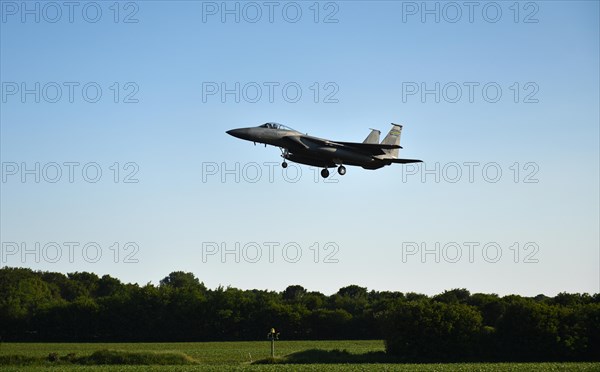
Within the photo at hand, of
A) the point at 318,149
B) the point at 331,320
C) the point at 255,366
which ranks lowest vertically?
the point at 255,366

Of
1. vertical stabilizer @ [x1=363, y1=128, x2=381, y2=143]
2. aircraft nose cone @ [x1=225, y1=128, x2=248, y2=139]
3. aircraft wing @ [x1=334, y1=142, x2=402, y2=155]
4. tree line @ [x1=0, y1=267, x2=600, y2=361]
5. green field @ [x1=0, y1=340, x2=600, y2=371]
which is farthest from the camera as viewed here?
tree line @ [x1=0, y1=267, x2=600, y2=361]

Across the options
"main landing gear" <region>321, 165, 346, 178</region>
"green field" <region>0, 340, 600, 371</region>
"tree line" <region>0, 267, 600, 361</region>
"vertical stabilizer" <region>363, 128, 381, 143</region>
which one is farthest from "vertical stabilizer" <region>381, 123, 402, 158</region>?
"green field" <region>0, 340, 600, 371</region>

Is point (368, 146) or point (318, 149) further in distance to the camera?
point (368, 146)

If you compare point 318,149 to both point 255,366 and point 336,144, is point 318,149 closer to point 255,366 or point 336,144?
point 336,144

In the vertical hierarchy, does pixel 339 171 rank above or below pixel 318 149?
below

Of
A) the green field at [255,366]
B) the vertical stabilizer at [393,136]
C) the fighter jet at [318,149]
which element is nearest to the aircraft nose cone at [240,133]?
the fighter jet at [318,149]

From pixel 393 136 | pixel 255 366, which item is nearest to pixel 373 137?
pixel 393 136

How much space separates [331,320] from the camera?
109 metres

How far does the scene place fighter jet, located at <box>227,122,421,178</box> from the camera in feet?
178

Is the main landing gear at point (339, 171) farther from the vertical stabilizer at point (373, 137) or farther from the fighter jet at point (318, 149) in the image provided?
the vertical stabilizer at point (373, 137)

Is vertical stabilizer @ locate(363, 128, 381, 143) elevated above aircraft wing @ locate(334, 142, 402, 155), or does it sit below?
above

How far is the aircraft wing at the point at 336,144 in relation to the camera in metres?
54.3

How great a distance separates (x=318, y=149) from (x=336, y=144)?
1.60 m

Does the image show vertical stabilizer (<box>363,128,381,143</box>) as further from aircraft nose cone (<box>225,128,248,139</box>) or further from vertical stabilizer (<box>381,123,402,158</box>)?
aircraft nose cone (<box>225,128,248,139</box>)
